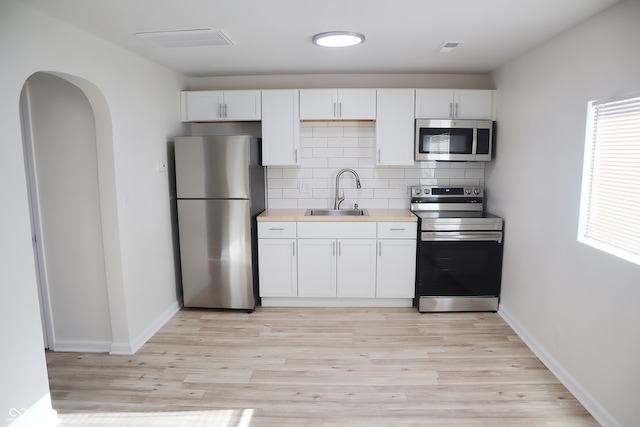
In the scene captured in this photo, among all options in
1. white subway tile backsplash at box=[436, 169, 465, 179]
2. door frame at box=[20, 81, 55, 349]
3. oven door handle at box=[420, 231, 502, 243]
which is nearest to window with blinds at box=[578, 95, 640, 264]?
oven door handle at box=[420, 231, 502, 243]

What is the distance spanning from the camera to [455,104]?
3762mm

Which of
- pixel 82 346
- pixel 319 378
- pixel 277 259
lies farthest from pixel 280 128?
pixel 82 346

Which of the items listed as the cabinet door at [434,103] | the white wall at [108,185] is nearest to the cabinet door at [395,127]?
the cabinet door at [434,103]

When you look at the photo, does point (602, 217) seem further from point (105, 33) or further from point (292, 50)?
point (105, 33)

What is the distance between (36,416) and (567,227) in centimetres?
335

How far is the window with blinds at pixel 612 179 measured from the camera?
6.57 feet

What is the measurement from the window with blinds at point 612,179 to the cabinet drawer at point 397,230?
1483mm

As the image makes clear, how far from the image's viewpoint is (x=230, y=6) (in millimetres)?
2137

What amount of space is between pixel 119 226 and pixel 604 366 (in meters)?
3.26

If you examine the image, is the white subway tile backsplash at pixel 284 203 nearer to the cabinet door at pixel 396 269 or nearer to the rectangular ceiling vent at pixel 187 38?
the cabinet door at pixel 396 269

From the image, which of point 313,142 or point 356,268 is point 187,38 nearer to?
point 313,142

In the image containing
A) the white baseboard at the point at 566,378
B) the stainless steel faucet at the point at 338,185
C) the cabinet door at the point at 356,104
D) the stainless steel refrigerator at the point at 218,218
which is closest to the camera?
the white baseboard at the point at 566,378

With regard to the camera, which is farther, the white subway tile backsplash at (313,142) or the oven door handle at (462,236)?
the white subway tile backsplash at (313,142)

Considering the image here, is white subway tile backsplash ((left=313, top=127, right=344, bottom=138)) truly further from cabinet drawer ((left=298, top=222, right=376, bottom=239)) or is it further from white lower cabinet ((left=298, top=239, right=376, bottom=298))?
white lower cabinet ((left=298, top=239, right=376, bottom=298))
